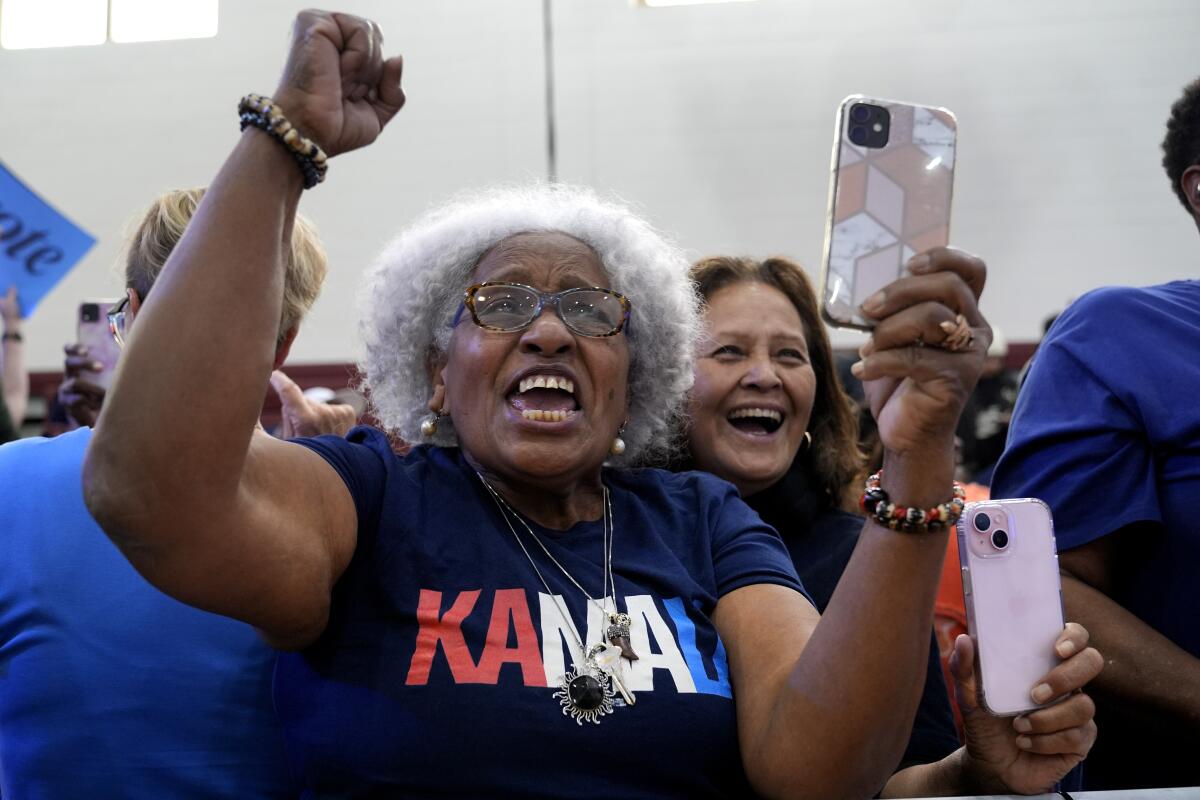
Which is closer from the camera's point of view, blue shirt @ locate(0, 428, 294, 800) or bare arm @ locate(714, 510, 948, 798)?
bare arm @ locate(714, 510, 948, 798)

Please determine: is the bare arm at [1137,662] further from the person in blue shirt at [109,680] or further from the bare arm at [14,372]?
the bare arm at [14,372]

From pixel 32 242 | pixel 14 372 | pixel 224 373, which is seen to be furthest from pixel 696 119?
pixel 224 373

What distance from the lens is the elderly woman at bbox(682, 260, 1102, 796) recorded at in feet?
6.79

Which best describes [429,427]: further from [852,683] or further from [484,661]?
[852,683]

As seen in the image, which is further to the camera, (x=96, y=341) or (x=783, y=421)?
(x=96, y=341)

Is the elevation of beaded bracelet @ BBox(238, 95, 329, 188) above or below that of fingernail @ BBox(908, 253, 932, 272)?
above

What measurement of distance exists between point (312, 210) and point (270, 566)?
576 cm

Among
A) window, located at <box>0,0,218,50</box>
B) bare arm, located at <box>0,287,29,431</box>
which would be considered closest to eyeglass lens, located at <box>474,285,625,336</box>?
bare arm, located at <box>0,287,29,431</box>

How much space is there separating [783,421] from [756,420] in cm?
6

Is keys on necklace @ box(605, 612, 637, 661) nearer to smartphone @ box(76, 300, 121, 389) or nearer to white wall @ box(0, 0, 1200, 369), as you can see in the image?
smartphone @ box(76, 300, 121, 389)

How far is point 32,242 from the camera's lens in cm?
352

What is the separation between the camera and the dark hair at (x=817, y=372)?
2.36 metres

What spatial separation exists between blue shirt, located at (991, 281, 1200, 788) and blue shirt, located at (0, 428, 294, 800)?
1125 mm

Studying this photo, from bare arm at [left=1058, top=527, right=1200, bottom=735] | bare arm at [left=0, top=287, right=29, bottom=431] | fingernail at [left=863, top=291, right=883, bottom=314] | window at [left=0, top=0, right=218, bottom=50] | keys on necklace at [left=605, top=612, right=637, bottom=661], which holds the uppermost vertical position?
window at [left=0, top=0, right=218, bottom=50]
